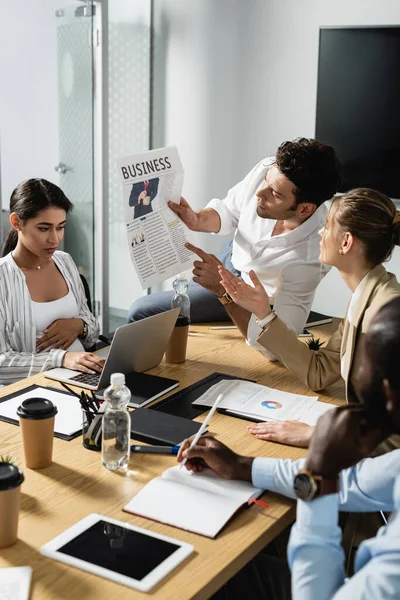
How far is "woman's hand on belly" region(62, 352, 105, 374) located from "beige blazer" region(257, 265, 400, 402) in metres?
0.47

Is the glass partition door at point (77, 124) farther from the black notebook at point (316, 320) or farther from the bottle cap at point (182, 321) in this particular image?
the bottle cap at point (182, 321)

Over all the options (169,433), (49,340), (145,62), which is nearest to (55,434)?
(169,433)

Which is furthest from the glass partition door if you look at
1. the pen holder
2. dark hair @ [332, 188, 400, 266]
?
the pen holder

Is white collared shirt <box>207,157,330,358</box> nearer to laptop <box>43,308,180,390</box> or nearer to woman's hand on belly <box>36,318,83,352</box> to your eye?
laptop <box>43,308,180,390</box>

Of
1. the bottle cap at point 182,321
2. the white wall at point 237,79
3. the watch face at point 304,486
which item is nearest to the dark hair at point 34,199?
the bottle cap at point 182,321

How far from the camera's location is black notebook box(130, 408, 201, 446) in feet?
5.70

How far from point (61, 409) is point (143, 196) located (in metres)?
0.79

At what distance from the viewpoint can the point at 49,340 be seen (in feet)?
8.17

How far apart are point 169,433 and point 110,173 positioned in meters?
3.08

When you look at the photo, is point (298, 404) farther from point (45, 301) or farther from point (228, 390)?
point (45, 301)

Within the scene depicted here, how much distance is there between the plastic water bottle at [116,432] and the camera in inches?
63.3

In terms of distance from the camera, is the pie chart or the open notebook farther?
the pie chart

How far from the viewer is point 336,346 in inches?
87.4

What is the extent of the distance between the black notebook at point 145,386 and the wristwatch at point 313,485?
88 centimetres
